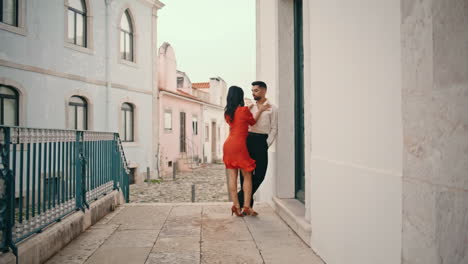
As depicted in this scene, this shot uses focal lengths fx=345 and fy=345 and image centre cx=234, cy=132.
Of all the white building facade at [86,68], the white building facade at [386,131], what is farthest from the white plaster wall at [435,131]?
the white building facade at [86,68]

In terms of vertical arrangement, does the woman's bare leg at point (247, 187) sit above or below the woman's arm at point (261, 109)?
below

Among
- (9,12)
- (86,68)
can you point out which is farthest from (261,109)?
(86,68)

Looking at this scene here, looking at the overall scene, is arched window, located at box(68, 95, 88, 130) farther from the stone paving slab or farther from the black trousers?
the black trousers

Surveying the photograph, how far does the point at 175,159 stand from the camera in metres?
21.5

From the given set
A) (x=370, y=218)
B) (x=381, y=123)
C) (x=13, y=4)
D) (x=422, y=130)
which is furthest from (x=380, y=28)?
(x=13, y=4)

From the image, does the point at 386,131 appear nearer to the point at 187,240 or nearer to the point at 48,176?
the point at 187,240

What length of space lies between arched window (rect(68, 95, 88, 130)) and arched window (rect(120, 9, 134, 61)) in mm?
3456

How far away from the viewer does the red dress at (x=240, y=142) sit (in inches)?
197

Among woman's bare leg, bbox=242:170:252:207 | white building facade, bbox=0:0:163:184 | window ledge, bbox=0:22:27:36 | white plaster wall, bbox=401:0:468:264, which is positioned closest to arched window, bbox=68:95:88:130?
white building facade, bbox=0:0:163:184

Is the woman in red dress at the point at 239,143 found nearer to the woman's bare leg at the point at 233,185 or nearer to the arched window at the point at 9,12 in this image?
the woman's bare leg at the point at 233,185

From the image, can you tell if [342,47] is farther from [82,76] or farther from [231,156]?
[82,76]

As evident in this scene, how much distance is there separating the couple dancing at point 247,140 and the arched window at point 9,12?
9047mm

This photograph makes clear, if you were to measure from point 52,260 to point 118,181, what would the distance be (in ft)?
11.2

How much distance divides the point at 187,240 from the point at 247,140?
6.02 ft
